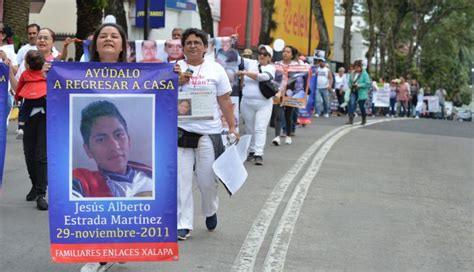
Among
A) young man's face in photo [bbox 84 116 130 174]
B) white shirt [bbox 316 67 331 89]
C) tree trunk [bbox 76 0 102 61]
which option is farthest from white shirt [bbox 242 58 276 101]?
white shirt [bbox 316 67 331 89]

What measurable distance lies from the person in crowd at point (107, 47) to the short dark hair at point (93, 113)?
0.50 metres

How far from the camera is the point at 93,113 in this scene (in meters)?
6.02

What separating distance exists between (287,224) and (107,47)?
3048 mm

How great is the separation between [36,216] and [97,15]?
11.9 metres

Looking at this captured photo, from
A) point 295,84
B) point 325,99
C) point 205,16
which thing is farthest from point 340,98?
point 295,84

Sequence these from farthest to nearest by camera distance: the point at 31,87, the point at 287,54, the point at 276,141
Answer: the point at 276,141, the point at 287,54, the point at 31,87

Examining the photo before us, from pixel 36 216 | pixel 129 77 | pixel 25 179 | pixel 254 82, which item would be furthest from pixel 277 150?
pixel 129 77

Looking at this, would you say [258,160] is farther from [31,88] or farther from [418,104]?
[418,104]

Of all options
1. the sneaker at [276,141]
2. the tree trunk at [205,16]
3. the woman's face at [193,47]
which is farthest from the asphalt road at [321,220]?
the tree trunk at [205,16]

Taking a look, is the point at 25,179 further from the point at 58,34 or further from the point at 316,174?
the point at 58,34

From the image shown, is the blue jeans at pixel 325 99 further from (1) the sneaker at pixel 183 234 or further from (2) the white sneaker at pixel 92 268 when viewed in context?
(2) the white sneaker at pixel 92 268

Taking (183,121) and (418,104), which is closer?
(183,121)

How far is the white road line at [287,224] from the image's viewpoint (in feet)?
23.7

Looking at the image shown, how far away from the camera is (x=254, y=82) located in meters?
13.7
